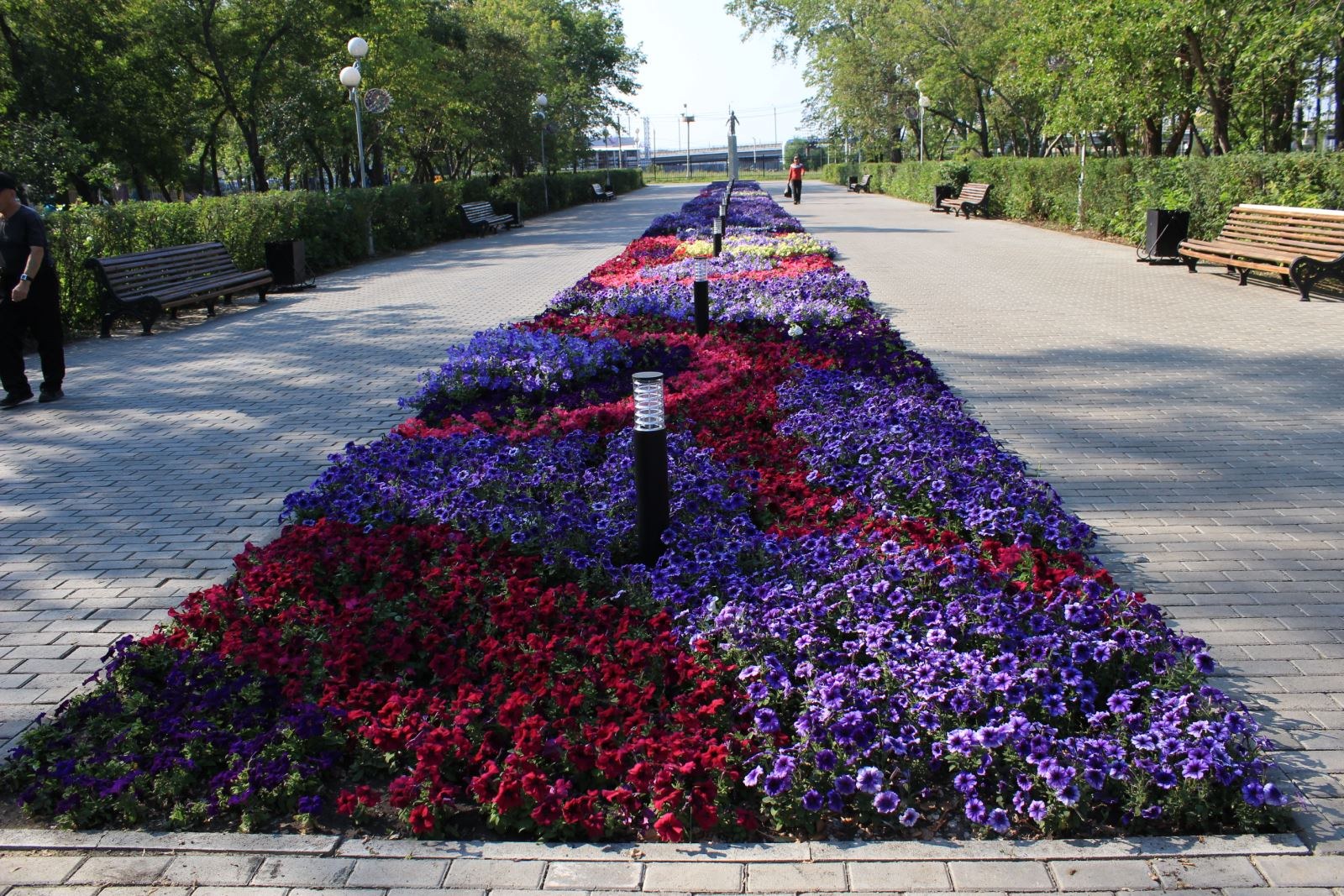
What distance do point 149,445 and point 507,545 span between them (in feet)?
11.9

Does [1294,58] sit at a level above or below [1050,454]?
above

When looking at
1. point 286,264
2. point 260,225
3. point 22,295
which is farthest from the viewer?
point 260,225

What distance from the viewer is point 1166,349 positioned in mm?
9016

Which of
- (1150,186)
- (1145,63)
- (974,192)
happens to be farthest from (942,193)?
(1150,186)

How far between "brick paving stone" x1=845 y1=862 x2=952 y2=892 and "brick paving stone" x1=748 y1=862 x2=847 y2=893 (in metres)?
0.04

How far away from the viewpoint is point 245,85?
28281mm

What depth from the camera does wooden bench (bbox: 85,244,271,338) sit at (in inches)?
440

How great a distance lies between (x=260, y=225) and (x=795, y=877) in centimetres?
1525

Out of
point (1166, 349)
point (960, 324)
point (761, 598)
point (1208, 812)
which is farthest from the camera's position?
point (960, 324)

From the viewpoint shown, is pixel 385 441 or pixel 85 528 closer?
pixel 85 528

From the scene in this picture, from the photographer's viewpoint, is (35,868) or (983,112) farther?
(983,112)

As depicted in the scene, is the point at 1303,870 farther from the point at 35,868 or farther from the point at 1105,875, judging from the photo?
the point at 35,868

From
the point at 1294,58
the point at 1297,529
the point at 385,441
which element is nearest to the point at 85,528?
the point at 385,441

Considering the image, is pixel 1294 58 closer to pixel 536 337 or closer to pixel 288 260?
pixel 536 337
